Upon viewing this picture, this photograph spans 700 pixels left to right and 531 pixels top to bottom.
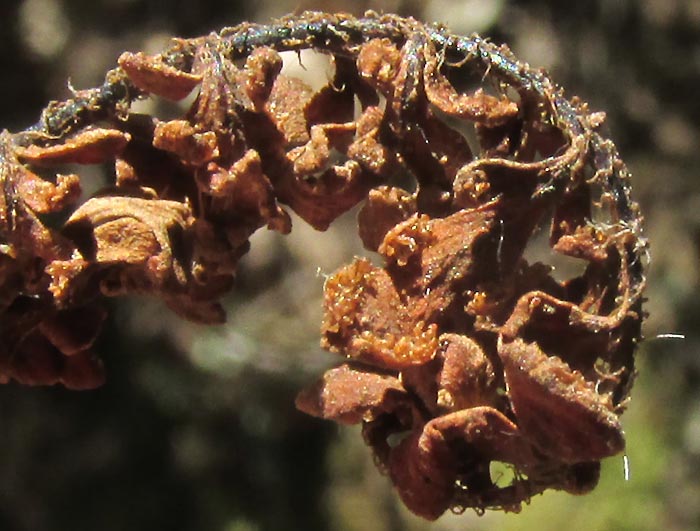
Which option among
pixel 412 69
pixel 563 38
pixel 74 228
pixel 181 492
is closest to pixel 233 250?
pixel 74 228

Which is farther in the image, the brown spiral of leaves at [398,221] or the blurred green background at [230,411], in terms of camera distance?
the blurred green background at [230,411]

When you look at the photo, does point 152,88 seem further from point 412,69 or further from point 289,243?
point 289,243

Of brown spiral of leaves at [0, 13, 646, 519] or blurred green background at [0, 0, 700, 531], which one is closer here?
brown spiral of leaves at [0, 13, 646, 519]

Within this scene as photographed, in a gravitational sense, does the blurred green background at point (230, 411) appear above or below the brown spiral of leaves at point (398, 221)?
below

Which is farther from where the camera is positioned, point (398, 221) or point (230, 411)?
point (230, 411)
